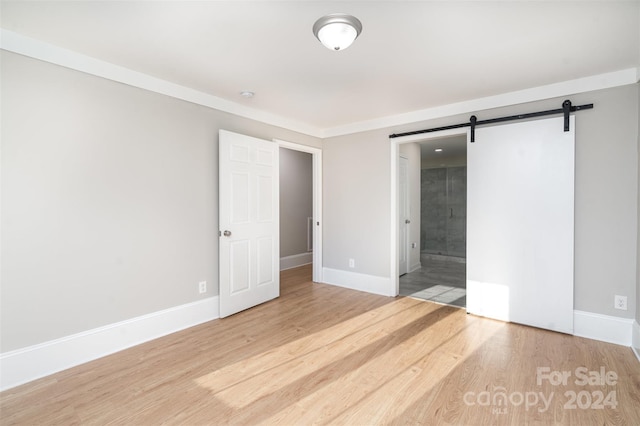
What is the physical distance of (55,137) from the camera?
229 cm

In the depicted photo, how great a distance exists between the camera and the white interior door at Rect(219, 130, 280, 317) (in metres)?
3.35

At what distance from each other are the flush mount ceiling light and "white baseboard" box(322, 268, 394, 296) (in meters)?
3.10

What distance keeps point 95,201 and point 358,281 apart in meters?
3.30

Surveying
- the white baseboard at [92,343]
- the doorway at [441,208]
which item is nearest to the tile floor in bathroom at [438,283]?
the doorway at [441,208]

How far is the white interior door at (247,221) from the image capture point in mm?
3352

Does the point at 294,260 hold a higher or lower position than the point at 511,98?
lower

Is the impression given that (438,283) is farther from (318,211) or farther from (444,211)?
(444,211)

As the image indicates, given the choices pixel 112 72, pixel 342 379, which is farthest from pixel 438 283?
pixel 112 72

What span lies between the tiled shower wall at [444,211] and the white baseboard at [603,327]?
405 centimetres

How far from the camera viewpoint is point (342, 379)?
218 cm

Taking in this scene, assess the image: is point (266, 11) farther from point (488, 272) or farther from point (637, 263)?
point (637, 263)

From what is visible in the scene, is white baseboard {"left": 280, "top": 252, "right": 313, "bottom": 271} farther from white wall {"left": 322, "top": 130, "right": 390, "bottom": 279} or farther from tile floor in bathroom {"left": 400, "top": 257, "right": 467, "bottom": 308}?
tile floor in bathroom {"left": 400, "top": 257, "right": 467, "bottom": 308}

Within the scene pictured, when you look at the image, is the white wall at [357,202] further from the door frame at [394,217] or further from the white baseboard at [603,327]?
the white baseboard at [603,327]

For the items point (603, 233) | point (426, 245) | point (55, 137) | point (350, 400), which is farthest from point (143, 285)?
point (426, 245)
